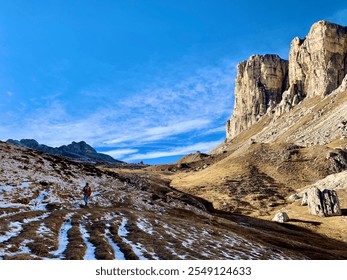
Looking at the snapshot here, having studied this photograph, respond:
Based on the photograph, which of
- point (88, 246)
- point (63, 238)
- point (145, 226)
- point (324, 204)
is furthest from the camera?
point (324, 204)

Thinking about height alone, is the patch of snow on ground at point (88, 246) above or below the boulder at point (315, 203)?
below

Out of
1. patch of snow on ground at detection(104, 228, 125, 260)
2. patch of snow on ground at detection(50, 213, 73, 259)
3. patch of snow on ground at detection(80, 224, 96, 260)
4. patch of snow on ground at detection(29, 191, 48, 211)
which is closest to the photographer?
patch of snow on ground at detection(80, 224, 96, 260)

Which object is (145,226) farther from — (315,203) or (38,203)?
(315,203)

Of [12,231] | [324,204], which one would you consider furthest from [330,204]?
[12,231]

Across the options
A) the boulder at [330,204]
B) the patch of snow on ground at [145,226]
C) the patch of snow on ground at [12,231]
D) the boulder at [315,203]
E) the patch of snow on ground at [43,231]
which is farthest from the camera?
the boulder at [315,203]

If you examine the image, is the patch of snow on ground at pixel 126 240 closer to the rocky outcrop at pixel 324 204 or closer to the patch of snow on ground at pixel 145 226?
the patch of snow on ground at pixel 145 226

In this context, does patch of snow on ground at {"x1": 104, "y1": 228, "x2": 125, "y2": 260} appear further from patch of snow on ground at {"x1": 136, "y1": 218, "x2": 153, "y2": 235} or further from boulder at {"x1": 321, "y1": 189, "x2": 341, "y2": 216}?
boulder at {"x1": 321, "y1": 189, "x2": 341, "y2": 216}

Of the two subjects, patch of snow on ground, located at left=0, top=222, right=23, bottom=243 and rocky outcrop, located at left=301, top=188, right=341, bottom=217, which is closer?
patch of snow on ground, located at left=0, top=222, right=23, bottom=243

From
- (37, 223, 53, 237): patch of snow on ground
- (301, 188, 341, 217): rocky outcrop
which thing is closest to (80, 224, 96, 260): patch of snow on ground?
(37, 223, 53, 237): patch of snow on ground

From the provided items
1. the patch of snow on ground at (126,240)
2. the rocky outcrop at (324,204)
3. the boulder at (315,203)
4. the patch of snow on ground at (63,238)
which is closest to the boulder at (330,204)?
the rocky outcrop at (324,204)

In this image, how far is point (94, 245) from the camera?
59.6 ft
